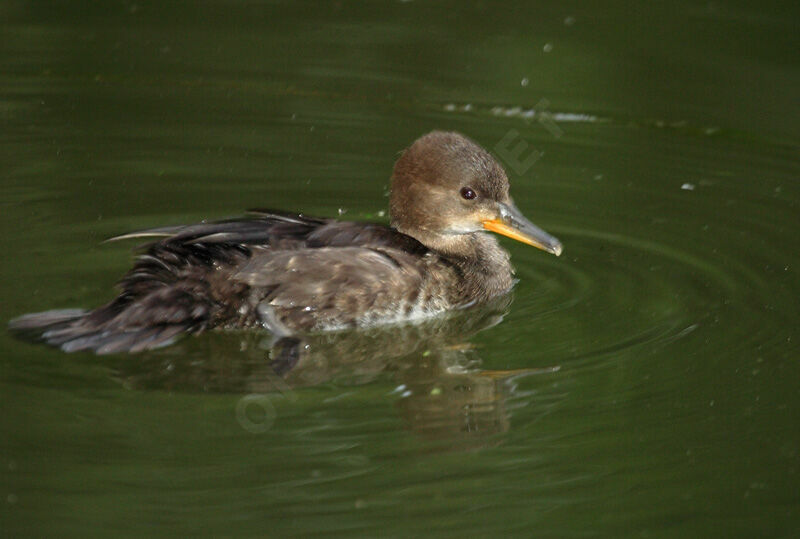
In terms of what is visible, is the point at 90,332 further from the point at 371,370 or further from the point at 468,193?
the point at 468,193

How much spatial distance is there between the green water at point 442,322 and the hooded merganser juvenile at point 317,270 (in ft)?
0.48

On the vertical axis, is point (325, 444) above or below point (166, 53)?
below

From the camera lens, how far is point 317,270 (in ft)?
22.9

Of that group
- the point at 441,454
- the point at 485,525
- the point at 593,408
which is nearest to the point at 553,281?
the point at 593,408

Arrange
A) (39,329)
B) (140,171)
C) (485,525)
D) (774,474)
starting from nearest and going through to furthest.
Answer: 1. (485,525)
2. (774,474)
3. (39,329)
4. (140,171)

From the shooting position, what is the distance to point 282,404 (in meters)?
6.02

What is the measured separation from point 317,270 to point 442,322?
711 mm

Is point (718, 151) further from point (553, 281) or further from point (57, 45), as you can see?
point (57, 45)

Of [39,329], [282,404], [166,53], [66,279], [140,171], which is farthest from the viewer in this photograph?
[166,53]

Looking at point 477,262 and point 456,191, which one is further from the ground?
point 456,191

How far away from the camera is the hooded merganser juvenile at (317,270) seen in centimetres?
660

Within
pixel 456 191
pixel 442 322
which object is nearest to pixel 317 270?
pixel 442 322

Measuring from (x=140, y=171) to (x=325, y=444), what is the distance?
148 inches

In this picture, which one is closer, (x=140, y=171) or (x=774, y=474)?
(x=774, y=474)
